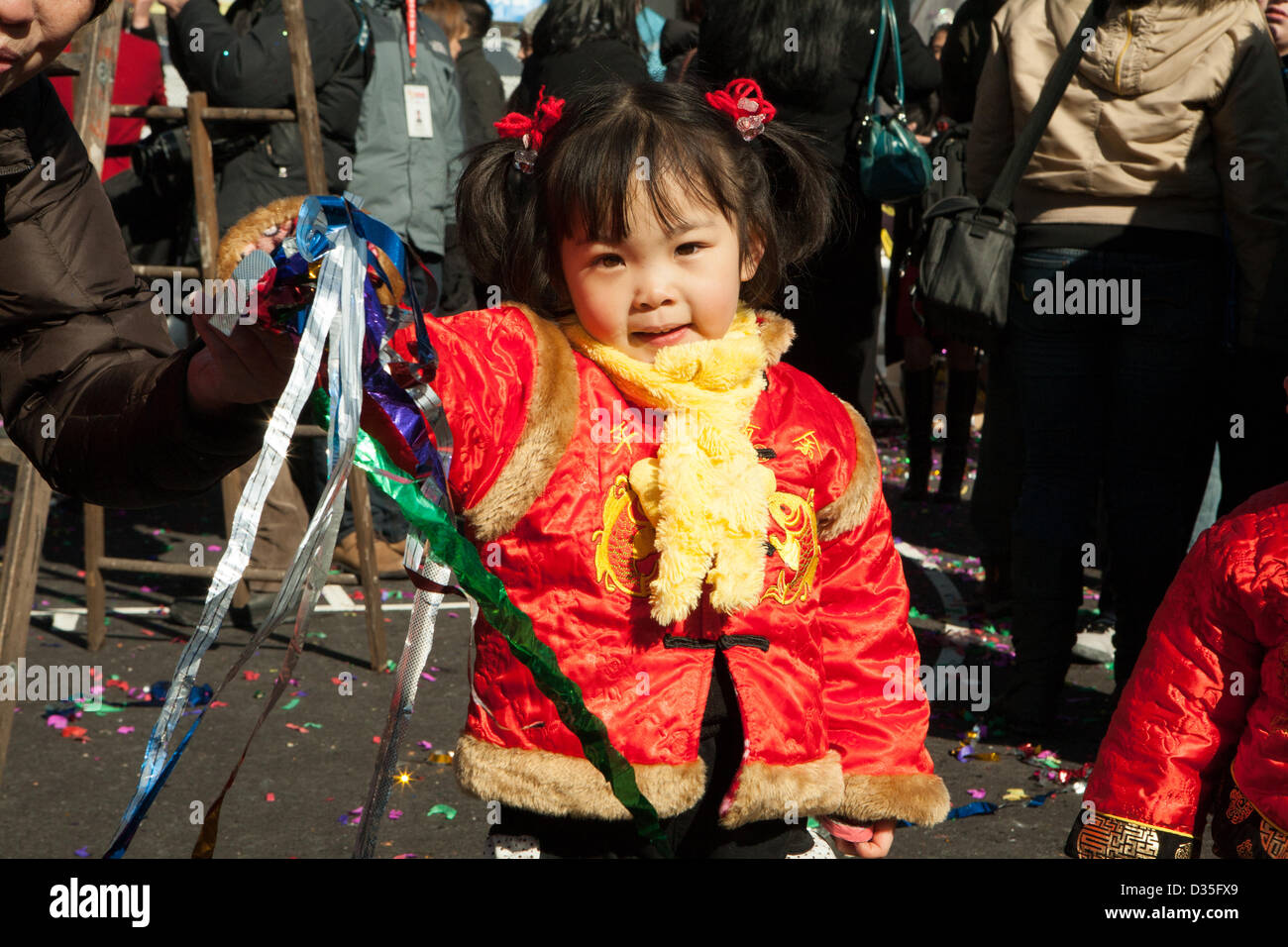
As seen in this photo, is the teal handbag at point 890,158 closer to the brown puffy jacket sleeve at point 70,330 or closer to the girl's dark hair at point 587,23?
the girl's dark hair at point 587,23

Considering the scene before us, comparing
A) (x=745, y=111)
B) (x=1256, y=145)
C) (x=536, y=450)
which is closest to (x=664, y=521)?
(x=536, y=450)

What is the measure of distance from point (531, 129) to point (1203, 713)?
1.42 m

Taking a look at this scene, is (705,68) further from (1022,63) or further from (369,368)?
(369,368)

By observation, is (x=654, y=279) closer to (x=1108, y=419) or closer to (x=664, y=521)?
(x=664, y=521)

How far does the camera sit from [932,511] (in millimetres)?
7473

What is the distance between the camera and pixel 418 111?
19.7 ft

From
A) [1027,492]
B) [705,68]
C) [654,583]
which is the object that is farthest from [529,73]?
[654,583]

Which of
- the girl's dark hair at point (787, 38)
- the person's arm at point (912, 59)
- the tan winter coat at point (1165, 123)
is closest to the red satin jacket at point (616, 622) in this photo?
the tan winter coat at point (1165, 123)

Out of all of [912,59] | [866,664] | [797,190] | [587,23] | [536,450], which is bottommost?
[866,664]

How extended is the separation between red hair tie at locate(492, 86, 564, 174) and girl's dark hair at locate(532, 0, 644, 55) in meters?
2.95

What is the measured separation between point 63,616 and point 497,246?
12.5 ft

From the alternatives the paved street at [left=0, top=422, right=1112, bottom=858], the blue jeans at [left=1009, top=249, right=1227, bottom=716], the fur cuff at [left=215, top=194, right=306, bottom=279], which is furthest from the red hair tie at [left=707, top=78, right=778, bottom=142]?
the blue jeans at [left=1009, top=249, right=1227, bottom=716]

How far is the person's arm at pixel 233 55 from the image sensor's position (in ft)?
15.6

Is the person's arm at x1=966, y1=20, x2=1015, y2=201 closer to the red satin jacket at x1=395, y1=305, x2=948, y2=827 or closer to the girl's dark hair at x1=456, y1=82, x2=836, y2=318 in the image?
the girl's dark hair at x1=456, y1=82, x2=836, y2=318
